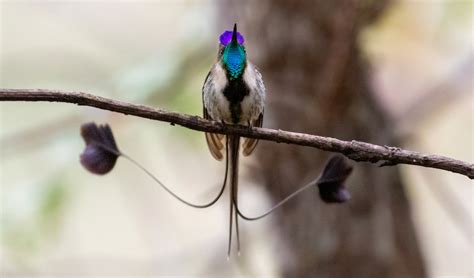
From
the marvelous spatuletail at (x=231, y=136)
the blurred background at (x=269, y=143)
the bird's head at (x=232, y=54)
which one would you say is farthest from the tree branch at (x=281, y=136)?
the blurred background at (x=269, y=143)

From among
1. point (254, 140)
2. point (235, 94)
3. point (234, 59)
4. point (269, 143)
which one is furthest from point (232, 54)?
point (269, 143)

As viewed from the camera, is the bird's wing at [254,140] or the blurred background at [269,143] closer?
the bird's wing at [254,140]

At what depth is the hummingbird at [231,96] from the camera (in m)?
1.67

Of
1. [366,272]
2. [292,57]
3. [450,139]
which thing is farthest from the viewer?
[450,139]

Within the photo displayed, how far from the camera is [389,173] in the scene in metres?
2.98

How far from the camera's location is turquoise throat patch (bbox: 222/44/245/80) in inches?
63.8

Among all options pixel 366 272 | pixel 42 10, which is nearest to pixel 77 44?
pixel 42 10

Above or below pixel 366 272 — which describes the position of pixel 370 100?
above

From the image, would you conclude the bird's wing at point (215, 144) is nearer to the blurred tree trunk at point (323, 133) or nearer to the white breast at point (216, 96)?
the white breast at point (216, 96)

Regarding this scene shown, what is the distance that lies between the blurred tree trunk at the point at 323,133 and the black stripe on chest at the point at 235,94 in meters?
1.01

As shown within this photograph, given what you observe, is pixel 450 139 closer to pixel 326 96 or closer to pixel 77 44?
pixel 326 96

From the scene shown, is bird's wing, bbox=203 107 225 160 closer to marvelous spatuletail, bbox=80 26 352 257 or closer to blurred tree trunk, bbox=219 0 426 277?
marvelous spatuletail, bbox=80 26 352 257

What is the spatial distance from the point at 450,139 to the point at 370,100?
164cm

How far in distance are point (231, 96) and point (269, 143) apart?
3.72ft
